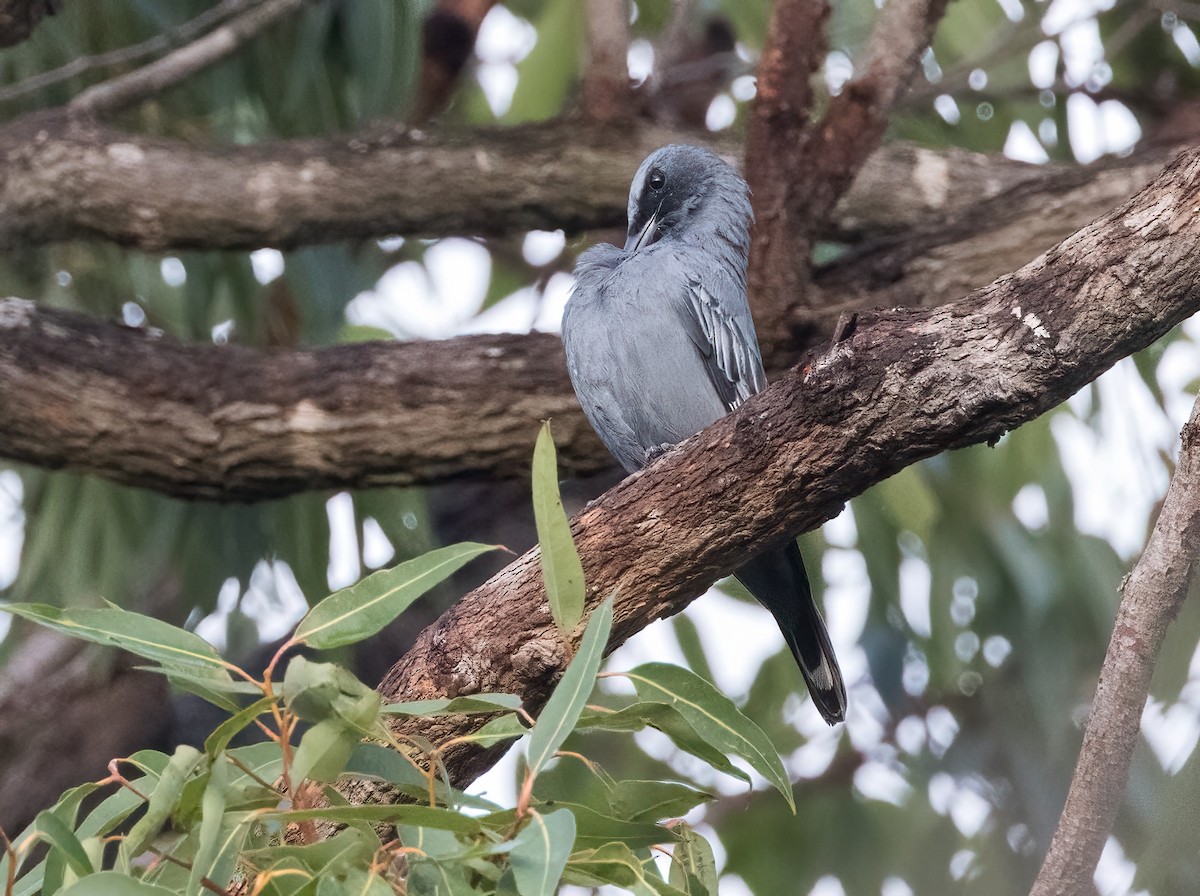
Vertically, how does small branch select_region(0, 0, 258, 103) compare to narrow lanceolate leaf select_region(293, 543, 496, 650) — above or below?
above

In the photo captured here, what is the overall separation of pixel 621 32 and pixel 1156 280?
3618 millimetres

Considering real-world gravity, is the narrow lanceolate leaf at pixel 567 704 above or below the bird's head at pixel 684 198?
below

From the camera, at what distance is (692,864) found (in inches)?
84.8

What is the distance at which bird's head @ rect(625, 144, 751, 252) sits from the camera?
4574 millimetres

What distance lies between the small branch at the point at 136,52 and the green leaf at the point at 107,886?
14.9ft

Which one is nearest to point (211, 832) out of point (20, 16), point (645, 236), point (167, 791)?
point (167, 791)

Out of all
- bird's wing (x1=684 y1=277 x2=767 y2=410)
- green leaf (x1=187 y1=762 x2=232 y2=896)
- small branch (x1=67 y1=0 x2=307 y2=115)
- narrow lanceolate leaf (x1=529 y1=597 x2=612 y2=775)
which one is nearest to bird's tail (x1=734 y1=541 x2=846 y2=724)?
bird's wing (x1=684 y1=277 x2=767 y2=410)

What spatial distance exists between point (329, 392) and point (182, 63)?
193 centimetres

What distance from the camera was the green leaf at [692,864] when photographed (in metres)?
2.15

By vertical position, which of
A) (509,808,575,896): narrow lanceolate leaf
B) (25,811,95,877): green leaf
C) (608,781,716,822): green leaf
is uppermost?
(25,811,95,877): green leaf

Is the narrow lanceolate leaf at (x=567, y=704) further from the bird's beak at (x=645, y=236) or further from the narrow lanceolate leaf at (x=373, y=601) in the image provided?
the bird's beak at (x=645, y=236)

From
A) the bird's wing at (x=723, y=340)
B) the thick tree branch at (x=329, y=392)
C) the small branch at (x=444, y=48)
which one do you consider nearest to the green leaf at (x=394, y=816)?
the bird's wing at (x=723, y=340)

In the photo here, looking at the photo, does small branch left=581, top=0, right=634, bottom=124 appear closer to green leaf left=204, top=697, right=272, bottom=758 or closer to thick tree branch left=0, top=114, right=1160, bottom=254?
thick tree branch left=0, top=114, right=1160, bottom=254

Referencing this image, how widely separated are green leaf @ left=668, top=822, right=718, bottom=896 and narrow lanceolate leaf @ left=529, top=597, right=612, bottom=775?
476mm
